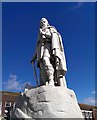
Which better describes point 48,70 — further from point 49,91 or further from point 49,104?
point 49,104

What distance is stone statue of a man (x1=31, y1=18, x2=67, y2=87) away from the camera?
9.05 m

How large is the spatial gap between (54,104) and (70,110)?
595mm

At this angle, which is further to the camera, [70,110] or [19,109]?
[19,109]

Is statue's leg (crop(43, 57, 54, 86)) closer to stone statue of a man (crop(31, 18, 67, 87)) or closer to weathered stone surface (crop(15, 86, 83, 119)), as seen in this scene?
stone statue of a man (crop(31, 18, 67, 87))

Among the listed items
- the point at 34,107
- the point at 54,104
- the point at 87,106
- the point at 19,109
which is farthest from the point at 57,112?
the point at 87,106

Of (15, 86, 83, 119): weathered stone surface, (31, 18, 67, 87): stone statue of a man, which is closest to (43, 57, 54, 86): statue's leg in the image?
(31, 18, 67, 87): stone statue of a man

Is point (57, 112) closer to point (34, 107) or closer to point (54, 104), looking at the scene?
point (54, 104)

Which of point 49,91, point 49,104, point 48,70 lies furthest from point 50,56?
point 49,104

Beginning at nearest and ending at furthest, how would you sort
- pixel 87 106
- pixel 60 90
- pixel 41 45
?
pixel 60 90 < pixel 41 45 < pixel 87 106

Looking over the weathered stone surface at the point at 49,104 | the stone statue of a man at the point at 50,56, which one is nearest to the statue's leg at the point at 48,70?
the stone statue of a man at the point at 50,56

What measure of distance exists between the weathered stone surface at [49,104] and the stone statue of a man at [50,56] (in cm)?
76

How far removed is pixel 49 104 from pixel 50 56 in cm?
227

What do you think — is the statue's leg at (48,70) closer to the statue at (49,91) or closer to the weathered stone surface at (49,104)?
the statue at (49,91)

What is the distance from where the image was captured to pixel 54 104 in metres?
7.84
